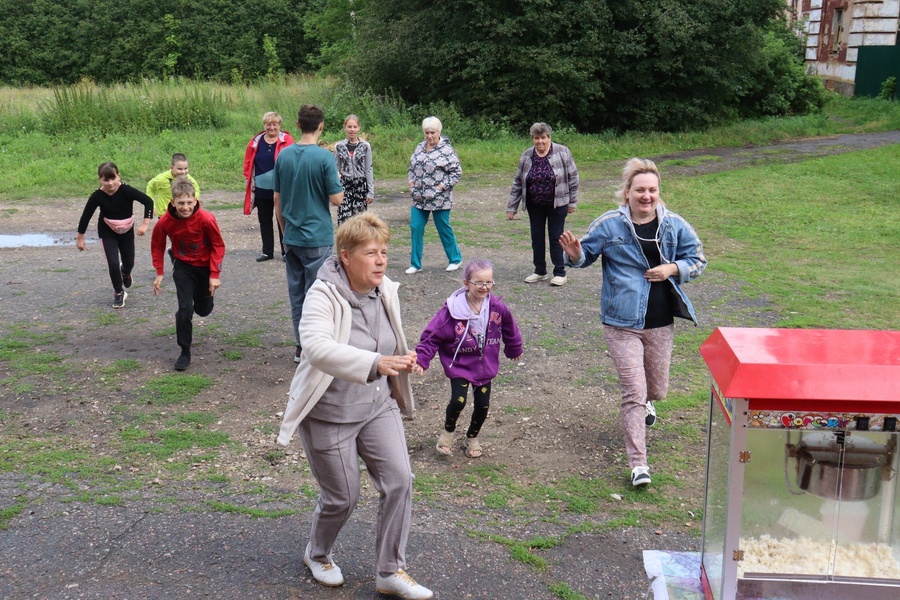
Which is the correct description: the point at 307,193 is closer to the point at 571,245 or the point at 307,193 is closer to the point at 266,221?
the point at 571,245

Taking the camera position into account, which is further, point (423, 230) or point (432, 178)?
point (423, 230)

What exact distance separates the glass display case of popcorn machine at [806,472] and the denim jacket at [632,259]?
6.27 ft

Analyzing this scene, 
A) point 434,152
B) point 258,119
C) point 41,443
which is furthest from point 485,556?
point 258,119

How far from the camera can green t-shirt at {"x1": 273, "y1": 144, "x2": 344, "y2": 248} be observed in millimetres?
7469

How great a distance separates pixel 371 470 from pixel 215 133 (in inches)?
759

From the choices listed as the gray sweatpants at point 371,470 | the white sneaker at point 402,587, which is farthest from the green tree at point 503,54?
the white sneaker at point 402,587

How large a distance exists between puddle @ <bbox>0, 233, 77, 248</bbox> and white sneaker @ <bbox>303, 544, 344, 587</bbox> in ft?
33.5

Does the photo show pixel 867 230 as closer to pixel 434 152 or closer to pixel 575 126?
pixel 434 152

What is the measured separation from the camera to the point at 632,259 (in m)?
5.73

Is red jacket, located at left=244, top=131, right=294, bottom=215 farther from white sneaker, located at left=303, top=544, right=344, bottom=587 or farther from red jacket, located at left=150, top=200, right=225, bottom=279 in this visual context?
white sneaker, located at left=303, top=544, right=344, bottom=587

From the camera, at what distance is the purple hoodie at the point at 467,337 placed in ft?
18.9

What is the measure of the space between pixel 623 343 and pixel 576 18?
20.3 metres

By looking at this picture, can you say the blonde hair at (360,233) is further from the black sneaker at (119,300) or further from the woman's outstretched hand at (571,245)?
the black sneaker at (119,300)

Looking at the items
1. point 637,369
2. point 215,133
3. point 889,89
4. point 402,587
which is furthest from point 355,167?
point 889,89
